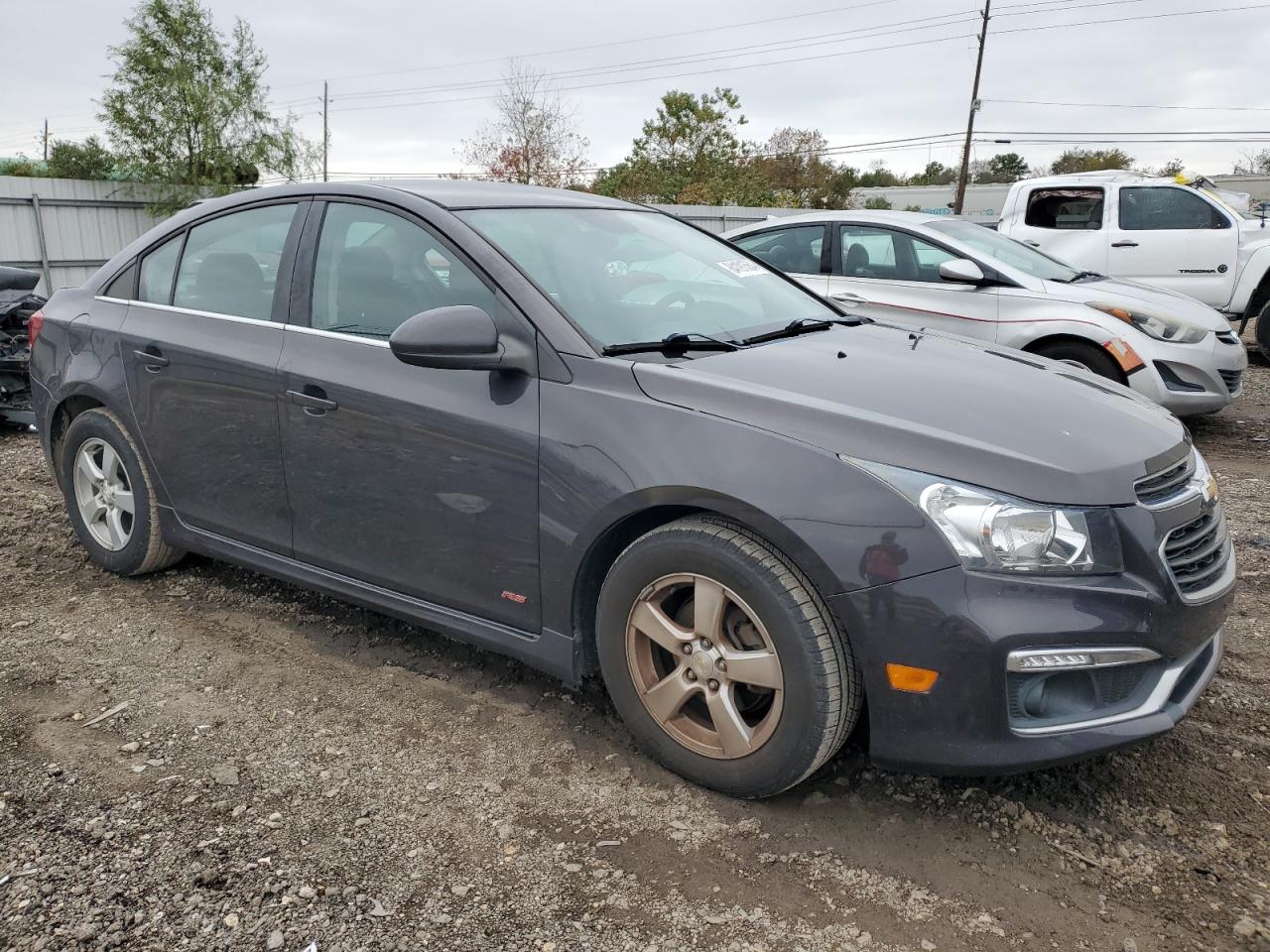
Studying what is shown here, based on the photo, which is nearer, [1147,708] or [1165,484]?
[1147,708]

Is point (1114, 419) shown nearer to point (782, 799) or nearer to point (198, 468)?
point (782, 799)

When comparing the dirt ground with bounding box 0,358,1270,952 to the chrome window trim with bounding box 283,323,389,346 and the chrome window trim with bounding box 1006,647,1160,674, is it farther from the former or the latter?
the chrome window trim with bounding box 283,323,389,346

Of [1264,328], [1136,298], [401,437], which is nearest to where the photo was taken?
[401,437]

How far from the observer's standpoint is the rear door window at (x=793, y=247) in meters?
7.88

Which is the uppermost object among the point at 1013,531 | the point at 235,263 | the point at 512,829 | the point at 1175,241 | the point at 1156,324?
the point at 1175,241

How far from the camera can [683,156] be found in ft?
129

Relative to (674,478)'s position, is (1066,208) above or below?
above

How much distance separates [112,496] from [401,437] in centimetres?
186

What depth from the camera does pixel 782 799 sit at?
273 centimetres

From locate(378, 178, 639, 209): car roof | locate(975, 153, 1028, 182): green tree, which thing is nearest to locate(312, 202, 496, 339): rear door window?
locate(378, 178, 639, 209): car roof

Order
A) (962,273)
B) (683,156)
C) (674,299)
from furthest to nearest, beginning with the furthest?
(683,156), (962,273), (674,299)

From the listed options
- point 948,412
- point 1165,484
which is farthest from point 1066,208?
point 948,412

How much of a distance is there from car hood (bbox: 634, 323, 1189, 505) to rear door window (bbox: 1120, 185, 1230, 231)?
9136mm

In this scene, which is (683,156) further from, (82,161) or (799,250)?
(799,250)
